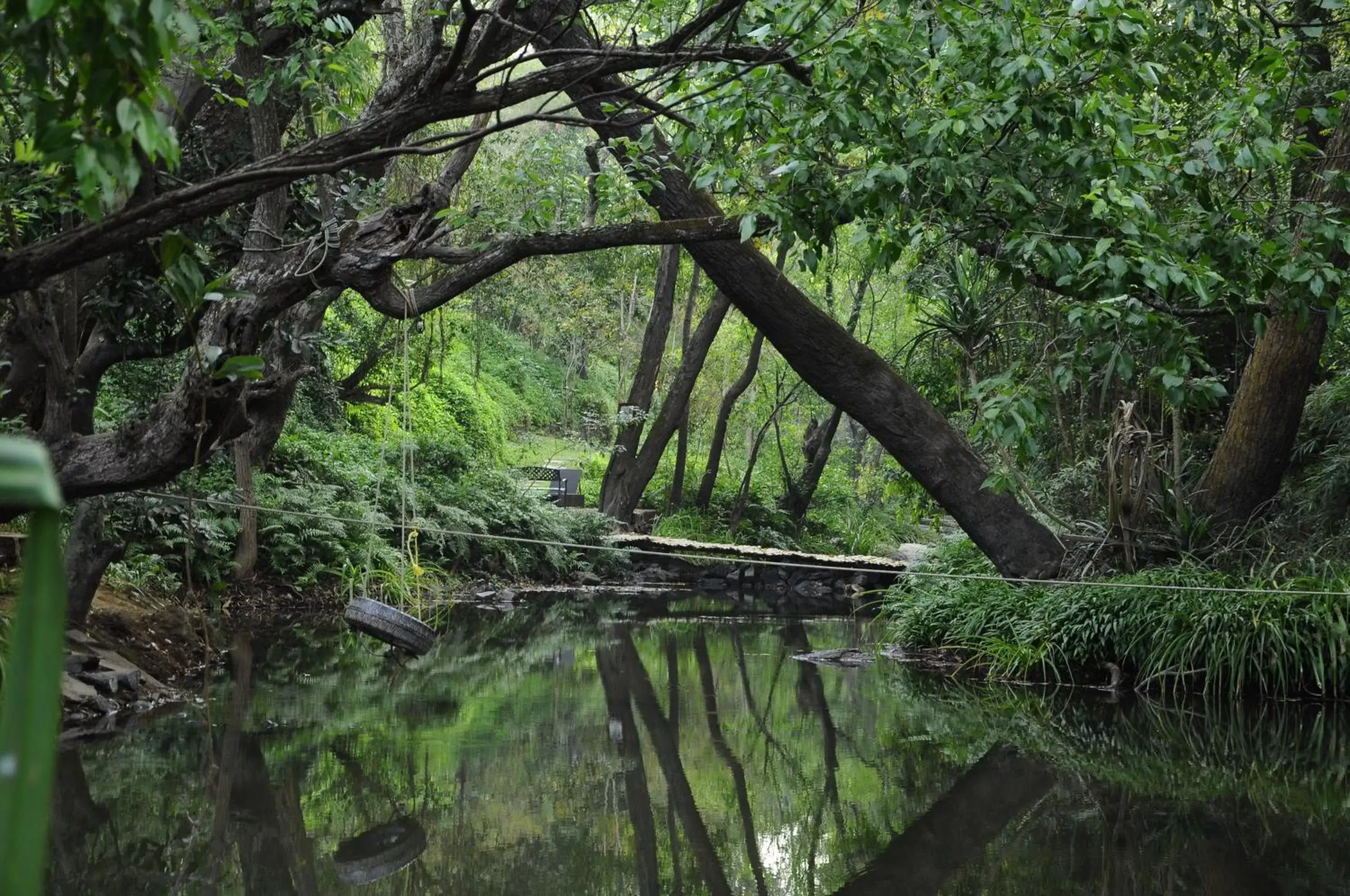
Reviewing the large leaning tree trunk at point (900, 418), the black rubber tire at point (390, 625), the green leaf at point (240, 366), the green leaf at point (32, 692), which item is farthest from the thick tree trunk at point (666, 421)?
the green leaf at point (32, 692)

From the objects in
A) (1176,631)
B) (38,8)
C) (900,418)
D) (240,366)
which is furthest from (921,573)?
(38,8)

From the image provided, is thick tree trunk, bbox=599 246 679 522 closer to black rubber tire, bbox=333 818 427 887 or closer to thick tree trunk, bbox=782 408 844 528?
thick tree trunk, bbox=782 408 844 528

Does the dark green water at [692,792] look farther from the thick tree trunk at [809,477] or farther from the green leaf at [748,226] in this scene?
the thick tree trunk at [809,477]

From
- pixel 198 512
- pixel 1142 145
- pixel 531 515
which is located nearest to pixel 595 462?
pixel 531 515

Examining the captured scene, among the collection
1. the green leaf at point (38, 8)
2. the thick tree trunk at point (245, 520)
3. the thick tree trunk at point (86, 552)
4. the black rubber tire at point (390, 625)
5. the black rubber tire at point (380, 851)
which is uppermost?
the thick tree trunk at point (245, 520)

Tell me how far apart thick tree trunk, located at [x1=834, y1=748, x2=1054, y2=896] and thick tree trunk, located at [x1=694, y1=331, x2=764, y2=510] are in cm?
1227

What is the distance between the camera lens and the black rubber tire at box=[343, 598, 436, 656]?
19.6ft

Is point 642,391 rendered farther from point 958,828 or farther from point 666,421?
point 958,828

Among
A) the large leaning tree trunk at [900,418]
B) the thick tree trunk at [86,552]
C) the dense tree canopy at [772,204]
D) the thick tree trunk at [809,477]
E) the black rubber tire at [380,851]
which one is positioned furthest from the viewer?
the thick tree trunk at [809,477]

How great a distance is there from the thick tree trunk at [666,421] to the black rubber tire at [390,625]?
10589mm

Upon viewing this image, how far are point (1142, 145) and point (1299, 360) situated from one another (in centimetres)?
334

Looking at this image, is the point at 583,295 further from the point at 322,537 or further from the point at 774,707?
the point at 774,707

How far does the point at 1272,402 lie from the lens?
8617 millimetres

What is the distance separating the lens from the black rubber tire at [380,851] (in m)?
4.00
